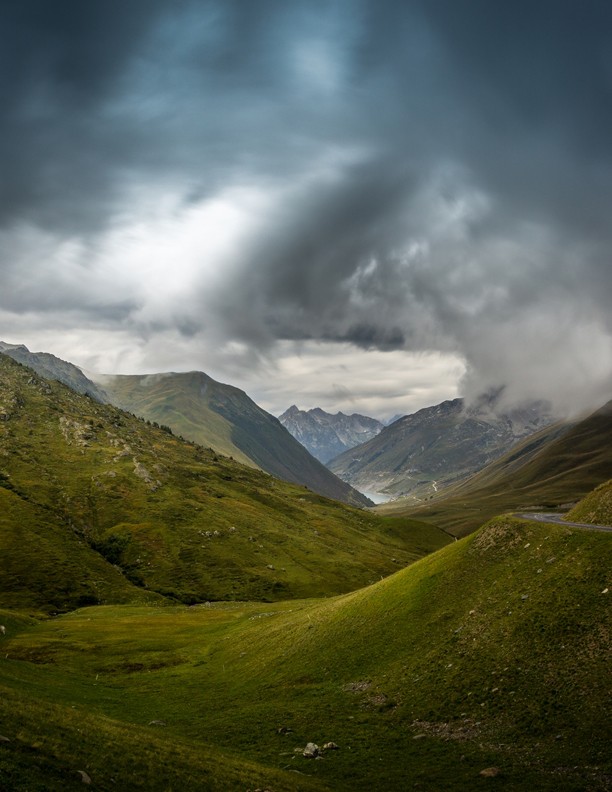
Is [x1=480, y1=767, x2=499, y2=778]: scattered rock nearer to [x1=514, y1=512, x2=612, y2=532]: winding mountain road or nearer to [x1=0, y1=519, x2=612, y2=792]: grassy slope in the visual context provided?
[x1=0, y1=519, x2=612, y2=792]: grassy slope

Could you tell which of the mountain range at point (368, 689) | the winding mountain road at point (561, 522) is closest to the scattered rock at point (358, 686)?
the mountain range at point (368, 689)

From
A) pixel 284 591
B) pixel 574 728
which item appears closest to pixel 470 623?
pixel 574 728

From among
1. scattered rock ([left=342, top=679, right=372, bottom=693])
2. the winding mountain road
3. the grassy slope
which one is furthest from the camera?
the winding mountain road

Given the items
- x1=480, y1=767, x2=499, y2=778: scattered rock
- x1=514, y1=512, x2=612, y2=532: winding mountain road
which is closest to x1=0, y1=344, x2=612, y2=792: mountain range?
x1=480, y1=767, x2=499, y2=778: scattered rock

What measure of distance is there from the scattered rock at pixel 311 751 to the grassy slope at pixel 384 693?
612 millimetres

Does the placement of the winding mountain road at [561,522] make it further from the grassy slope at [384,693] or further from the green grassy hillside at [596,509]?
the grassy slope at [384,693]

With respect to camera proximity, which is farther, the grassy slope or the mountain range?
the grassy slope

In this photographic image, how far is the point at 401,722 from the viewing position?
123ft

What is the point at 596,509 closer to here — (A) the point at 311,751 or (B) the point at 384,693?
(B) the point at 384,693

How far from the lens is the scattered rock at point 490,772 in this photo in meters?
28.8

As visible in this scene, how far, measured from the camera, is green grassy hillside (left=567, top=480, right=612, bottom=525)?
187ft

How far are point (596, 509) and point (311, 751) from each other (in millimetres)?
43934

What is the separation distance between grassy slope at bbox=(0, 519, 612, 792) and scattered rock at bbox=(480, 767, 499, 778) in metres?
0.36

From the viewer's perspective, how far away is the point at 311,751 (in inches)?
1330
